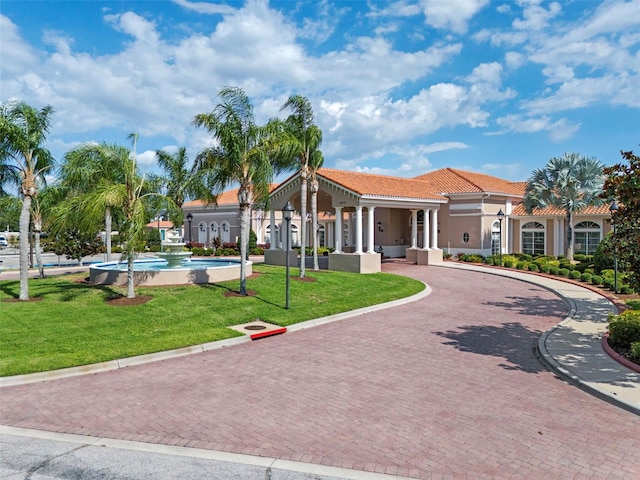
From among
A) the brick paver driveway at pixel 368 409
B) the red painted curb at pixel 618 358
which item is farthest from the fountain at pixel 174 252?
the red painted curb at pixel 618 358

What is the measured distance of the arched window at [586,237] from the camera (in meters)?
30.6

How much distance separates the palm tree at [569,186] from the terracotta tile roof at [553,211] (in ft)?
3.55

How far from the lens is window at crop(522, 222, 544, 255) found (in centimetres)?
3328

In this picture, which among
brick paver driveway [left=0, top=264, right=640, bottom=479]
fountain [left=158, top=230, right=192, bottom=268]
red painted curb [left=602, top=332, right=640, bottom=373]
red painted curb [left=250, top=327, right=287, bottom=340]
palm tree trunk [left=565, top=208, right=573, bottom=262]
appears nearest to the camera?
brick paver driveway [left=0, top=264, right=640, bottom=479]

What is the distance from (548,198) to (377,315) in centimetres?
2057

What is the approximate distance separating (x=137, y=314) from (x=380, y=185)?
19638mm

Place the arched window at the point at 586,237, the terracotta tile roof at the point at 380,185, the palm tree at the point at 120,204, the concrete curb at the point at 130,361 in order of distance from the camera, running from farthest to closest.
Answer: the arched window at the point at 586,237 < the terracotta tile roof at the point at 380,185 < the palm tree at the point at 120,204 < the concrete curb at the point at 130,361

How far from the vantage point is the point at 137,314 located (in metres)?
13.3

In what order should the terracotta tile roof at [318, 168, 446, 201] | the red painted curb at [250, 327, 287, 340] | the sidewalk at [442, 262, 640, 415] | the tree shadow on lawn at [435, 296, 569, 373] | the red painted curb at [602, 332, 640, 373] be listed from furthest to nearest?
the terracotta tile roof at [318, 168, 446, 201] → the red painted curb at [250, 327, 287, 340] → the tree shadow on lawn at [435, 296, 569, 373] → the red painted curb at [602, 332, 640, 373] → the sidewalk at [442, 262, 640, 415]

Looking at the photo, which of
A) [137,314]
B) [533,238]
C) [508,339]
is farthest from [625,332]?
[533,238]

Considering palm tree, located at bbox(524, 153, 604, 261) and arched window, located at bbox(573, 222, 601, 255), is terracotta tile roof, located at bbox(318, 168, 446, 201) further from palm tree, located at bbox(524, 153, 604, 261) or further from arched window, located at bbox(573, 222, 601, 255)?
arched window, located at bbox(573, 222, 601, 255)

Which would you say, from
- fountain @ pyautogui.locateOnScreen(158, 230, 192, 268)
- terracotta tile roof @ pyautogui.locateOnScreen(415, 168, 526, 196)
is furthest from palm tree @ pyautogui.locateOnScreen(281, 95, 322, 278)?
terracotta tile roof @ pyautogui.locateOnScreen(415, 168, 526, 196)

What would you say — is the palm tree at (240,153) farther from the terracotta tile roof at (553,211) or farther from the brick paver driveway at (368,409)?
the terracotta tile roof at (553,211)

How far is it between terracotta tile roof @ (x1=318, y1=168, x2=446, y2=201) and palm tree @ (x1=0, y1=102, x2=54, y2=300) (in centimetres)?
1517
